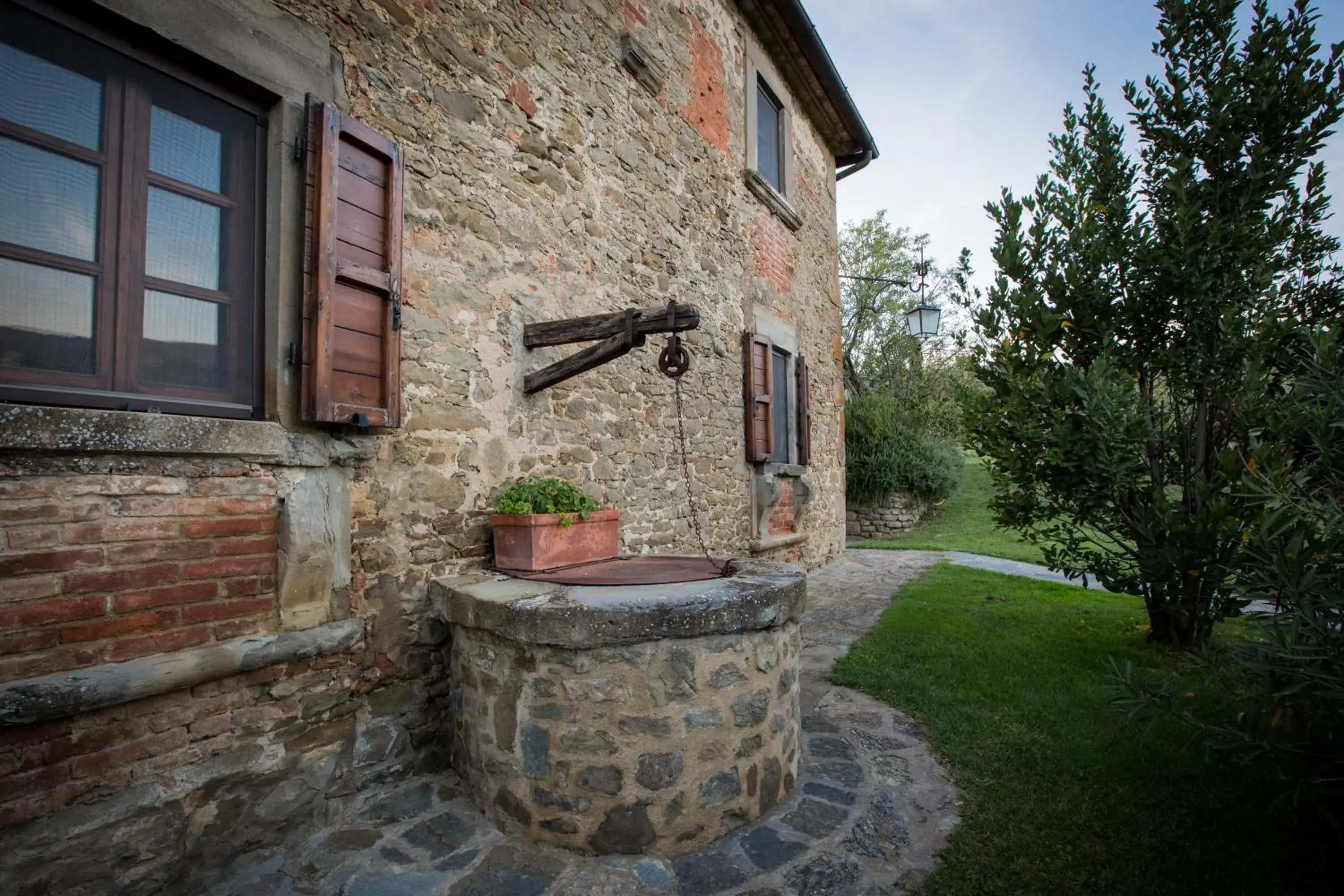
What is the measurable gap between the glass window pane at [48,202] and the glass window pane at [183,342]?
247mm

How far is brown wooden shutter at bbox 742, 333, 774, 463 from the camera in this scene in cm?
622

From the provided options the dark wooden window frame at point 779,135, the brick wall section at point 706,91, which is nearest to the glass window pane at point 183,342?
the brick wall section at point 706,91

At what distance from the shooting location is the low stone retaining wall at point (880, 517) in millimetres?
13734

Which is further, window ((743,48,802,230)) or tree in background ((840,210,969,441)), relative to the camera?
tree in background ((840,210,969,441))

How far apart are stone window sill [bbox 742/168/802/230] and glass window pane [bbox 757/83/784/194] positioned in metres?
0.20

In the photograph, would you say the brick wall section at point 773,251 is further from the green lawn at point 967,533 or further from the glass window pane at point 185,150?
the glass window pane at point 185,150

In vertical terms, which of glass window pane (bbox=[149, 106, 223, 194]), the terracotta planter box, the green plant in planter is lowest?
Answer: the terracotta planter box

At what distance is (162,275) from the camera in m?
2.25

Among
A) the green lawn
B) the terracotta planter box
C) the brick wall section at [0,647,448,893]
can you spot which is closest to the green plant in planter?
the terracotta planter box

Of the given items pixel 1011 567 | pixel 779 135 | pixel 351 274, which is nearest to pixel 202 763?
pixel 351 274

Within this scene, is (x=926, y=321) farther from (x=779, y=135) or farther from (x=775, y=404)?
(x=775, y=404)

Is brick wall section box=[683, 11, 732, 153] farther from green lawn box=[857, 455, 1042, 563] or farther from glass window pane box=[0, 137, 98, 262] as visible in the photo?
green lawn box=[857, 455, 1042, 563]

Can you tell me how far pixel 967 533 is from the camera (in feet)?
43.0

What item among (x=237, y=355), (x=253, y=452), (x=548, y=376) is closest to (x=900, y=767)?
(x=548, y=376)
